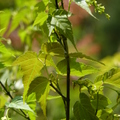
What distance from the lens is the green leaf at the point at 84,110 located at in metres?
0.54

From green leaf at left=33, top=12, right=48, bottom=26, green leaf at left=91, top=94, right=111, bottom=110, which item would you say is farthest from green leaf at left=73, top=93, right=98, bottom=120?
green leaf at left=33, top=12, right=48, bottom=26

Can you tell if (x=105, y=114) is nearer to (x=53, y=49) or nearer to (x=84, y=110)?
(x=84, y=110)

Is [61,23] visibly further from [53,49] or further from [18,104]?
[18,104]

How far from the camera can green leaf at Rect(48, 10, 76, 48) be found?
49cm

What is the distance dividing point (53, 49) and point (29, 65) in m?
0.05

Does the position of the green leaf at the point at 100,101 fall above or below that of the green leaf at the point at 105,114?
above

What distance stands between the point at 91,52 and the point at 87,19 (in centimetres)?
189

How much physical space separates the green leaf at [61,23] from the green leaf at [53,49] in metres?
0.03

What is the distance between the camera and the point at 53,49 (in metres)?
0.52

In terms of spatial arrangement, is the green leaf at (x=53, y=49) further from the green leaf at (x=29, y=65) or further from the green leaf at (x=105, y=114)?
the green leaf at (x=105, y=114)

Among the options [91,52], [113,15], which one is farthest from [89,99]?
[113,15]

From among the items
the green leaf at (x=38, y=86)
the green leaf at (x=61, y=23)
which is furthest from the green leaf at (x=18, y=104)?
the green leaf at (x=61, y=23)

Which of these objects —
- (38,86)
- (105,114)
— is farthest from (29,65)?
(105,114)

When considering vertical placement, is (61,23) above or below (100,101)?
above
